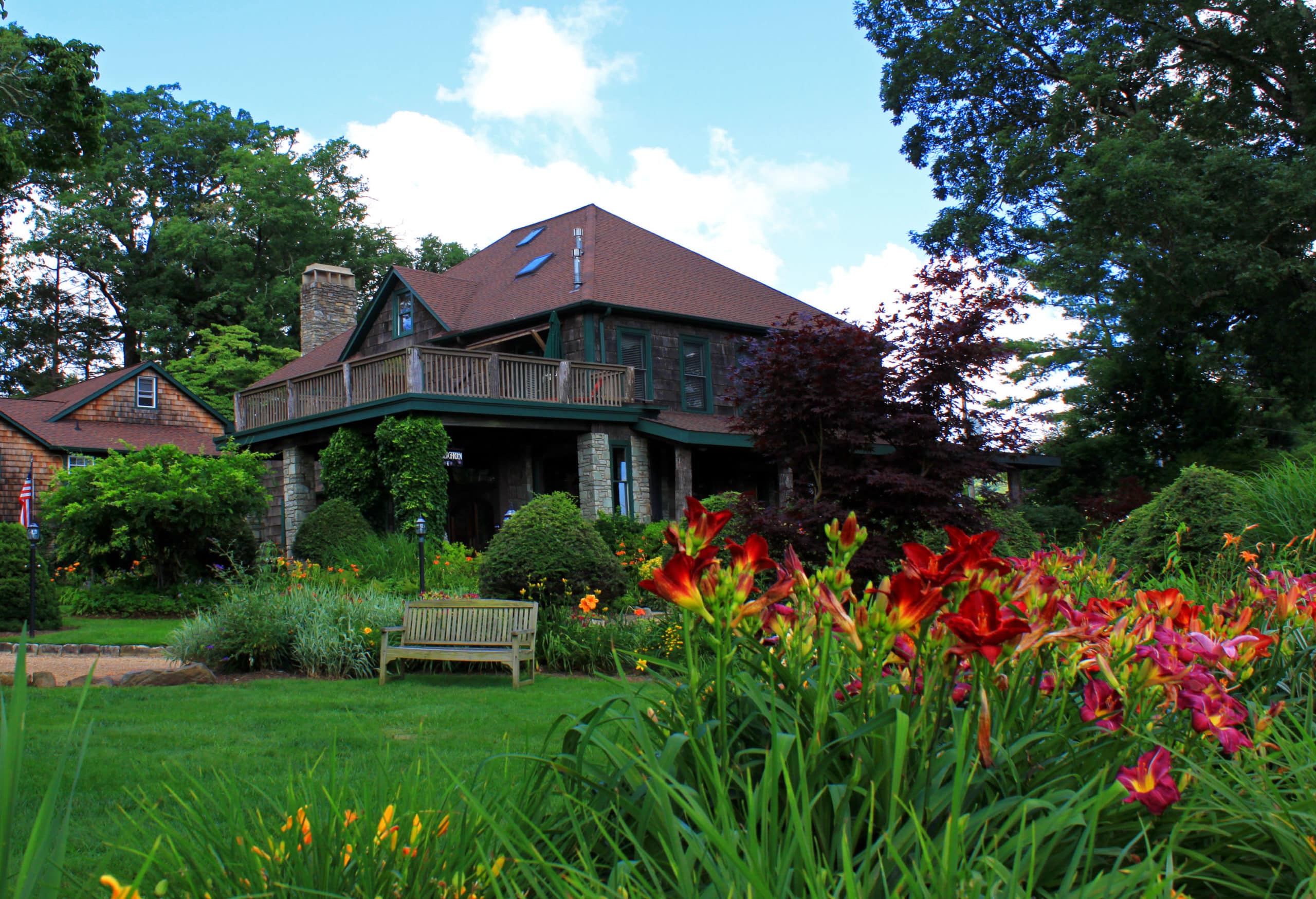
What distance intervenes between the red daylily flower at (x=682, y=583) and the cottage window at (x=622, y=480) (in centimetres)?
1903

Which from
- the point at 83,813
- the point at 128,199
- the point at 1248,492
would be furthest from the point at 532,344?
the point at 128,199

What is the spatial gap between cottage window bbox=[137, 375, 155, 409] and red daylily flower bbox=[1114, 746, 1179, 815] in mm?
34878

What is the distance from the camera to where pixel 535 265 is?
1000 inches

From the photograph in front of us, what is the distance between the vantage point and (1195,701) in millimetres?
2152

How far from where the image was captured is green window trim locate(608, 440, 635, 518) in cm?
2114

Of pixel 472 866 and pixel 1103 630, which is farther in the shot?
pixel 1103 630

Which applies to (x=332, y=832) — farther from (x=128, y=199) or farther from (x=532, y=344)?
(x=128, y=199)

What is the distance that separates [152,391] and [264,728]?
29.2 meters

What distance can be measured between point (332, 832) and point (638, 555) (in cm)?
1504

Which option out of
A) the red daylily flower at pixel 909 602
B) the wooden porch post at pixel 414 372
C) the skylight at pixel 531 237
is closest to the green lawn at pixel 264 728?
the red daylily flower at pixel 909 602

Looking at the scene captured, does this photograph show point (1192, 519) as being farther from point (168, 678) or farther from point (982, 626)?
point (168, 678)

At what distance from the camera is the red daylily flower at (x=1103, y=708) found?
2.23 metres

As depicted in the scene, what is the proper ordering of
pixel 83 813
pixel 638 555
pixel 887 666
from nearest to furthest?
pixel 887 666, pixel 83 813, pixel 638 555

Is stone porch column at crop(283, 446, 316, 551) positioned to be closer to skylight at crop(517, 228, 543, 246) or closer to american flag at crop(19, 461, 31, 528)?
american flag at crop(19, 461, 31, 528)
